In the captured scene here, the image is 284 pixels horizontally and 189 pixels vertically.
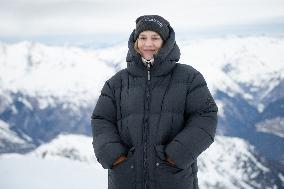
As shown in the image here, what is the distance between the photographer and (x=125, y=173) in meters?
6.36

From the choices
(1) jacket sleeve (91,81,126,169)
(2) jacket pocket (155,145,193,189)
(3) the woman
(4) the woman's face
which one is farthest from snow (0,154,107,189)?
(2) jacket pocket (155,145,193,189)

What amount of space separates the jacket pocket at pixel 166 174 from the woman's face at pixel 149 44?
1.33m

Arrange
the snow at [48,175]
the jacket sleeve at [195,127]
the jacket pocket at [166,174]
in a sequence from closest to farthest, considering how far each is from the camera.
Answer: the jacket sleeve at [195,127], the jacket pocket at [166,174], the snow at [48,175]

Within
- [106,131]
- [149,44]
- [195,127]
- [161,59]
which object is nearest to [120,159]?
[106,131]

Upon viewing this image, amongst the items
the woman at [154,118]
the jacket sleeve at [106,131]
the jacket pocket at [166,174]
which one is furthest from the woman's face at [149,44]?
the jacket pocket at [166,174]

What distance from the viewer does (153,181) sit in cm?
619

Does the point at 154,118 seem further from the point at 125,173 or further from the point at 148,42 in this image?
the point at 148,42

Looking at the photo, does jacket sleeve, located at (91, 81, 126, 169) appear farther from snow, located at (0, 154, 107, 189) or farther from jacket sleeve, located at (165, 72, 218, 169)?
snow, located at (0, 154, 107, 189)

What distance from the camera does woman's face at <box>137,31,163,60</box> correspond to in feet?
22.0

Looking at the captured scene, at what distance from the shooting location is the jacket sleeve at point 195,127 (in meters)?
6.05

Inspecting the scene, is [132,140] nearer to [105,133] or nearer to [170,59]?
[105,133]

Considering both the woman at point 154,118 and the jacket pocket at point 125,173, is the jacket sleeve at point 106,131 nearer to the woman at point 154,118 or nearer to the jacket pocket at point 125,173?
the woman at point 154,118

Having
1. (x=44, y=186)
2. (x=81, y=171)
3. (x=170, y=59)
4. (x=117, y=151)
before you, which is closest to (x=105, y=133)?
(x=117, y=151)

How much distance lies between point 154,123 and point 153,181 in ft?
2.41
